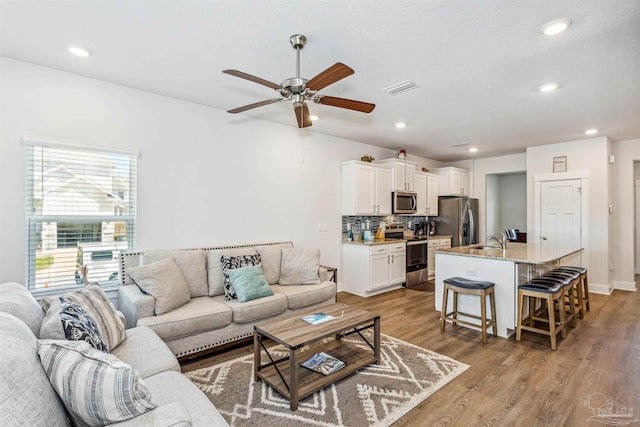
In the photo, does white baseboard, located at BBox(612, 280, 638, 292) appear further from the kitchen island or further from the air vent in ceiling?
the air vent in ceiling

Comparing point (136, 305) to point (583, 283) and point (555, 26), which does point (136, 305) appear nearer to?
point (555, 26)

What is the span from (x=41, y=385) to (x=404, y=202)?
5.56m

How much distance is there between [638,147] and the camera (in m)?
5.37

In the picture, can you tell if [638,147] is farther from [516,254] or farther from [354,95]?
[354,95]

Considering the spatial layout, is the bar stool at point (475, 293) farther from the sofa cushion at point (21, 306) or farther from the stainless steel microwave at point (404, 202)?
the sofa cushion at point (21, 306)

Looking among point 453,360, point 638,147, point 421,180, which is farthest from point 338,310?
point 638,147

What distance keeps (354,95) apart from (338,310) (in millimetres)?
2271

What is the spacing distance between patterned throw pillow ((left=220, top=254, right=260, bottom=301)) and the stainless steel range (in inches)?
122

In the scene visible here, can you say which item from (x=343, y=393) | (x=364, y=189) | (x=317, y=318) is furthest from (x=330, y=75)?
(x=364, y=189)

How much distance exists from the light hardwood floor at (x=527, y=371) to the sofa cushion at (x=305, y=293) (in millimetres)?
671

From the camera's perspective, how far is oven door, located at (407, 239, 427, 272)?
568 cm

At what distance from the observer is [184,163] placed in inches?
143

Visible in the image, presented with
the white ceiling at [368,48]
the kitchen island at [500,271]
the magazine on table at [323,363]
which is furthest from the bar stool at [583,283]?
the magazine on table at [323,363]

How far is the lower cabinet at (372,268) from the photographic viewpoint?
16.4ft
